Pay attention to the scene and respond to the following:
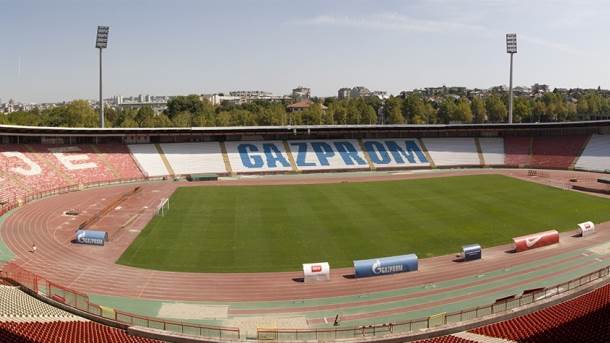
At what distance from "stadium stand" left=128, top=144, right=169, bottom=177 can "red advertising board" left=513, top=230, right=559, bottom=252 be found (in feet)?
139

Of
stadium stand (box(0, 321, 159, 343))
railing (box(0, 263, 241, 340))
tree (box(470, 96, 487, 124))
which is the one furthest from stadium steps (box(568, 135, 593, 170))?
stadium stand (box(0, 321, 159, 343))

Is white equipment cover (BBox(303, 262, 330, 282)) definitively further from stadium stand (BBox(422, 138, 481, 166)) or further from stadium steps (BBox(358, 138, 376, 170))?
stadium stand (BBox(422, 138, 481, 166))

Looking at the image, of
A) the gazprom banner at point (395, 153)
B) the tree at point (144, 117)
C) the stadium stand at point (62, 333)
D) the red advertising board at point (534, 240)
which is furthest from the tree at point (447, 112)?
the stadium stand at point (62, 333)

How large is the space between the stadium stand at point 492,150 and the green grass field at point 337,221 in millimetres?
17042

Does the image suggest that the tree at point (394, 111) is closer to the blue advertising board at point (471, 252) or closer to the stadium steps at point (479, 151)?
the stadium steps at point (479, 151)

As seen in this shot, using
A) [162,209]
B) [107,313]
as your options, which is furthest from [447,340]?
[162,209]

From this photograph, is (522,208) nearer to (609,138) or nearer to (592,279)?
(592,279)

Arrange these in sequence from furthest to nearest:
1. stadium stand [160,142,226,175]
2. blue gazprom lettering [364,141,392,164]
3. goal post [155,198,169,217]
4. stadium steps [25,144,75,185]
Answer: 1. blue gazprom lettering [364,141,392,164]
2. stadium stand [160,142,226,175]
3. stadium steps [25,144,75,185]
4. goal post [155,198,169,217]

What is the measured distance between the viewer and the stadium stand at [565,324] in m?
14.2

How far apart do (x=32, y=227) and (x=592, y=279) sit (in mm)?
35239

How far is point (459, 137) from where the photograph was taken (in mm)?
73875

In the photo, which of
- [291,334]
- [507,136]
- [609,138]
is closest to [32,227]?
[291,334]

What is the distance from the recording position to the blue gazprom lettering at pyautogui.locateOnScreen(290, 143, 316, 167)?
65375 mm

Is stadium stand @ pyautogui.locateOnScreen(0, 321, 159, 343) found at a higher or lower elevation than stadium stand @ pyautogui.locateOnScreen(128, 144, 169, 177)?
lower
